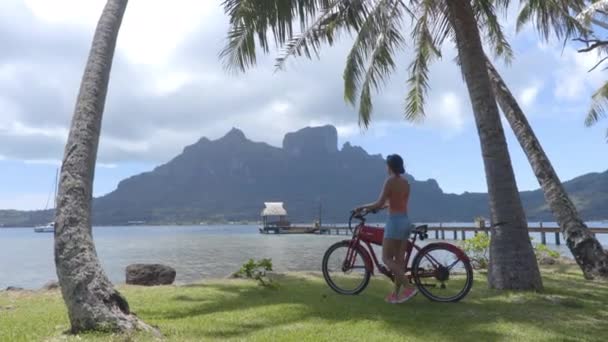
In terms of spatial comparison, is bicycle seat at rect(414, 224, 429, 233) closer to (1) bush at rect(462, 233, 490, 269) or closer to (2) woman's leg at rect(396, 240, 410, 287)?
(2) woman's leg at rect(396, 240, 410, 287)

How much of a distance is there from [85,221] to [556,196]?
1004cm

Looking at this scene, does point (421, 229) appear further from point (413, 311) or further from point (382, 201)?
point (413, 311)

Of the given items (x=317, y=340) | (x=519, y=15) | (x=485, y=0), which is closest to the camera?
(x=317, y=340)

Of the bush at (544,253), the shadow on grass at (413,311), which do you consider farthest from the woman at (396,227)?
the bush at (544,253)

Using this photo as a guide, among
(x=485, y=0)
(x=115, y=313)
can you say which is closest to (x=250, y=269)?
(x=115, y=313)

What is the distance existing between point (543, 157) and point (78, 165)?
9944 millimetres

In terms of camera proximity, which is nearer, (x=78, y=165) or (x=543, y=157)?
(x=78, y=165)

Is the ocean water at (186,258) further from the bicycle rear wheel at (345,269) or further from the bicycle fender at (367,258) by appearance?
the bicycle fender at (367,258)

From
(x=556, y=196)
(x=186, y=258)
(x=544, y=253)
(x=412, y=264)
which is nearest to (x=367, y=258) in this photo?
(x=412, y=264)

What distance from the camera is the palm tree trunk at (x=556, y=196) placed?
442 inches

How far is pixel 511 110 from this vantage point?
12031 millimetres

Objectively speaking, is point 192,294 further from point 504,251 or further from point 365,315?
point 504,251

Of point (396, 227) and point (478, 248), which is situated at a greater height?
point (396, 227)

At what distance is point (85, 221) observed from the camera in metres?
6.07
